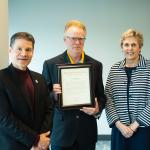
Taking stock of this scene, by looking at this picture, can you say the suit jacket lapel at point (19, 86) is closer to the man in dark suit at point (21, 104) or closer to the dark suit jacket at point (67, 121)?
the man in dark suit at point (21, 104)

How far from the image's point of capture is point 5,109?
1795mm

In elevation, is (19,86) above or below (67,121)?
above

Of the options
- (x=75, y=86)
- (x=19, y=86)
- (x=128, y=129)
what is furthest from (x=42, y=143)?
(x=128, y=129)

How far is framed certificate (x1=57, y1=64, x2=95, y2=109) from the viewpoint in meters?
2.15

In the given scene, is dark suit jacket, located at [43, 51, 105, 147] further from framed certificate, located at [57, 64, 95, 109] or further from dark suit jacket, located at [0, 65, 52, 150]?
dark suit jacket, located at [0, 65, 52, 150]

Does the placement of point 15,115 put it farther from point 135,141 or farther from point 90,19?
point 90,19

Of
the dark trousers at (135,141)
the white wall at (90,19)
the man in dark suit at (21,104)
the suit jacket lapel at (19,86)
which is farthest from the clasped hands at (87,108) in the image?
the white wall at (90,19)

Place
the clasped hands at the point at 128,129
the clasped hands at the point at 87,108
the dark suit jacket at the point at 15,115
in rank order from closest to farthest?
the dark suit jacket at the point at 15,115 → the clasped hands at the point at 87,108 → the clasped hands at the point at 128,129

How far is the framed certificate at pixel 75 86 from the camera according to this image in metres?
2.15

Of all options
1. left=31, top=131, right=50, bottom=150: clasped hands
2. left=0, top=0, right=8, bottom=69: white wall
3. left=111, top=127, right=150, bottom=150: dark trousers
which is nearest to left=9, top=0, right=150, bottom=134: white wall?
left=111, top=127, right=150, bottom=150: dark trousers

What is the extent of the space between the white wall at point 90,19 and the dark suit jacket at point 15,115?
10.2ft

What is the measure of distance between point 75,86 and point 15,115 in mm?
568

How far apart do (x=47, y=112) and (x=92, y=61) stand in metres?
0.58

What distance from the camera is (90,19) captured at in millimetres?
4891
